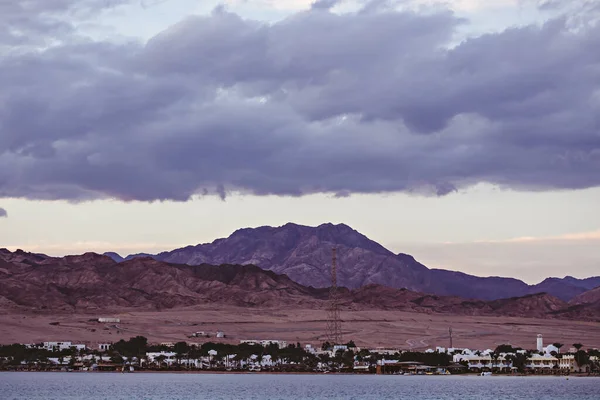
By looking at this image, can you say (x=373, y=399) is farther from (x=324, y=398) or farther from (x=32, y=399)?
(x=32, y=399)

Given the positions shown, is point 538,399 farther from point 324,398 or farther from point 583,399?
point 324,398

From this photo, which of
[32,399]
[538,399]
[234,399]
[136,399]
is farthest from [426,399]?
[32,399]

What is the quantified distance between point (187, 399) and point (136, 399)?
9.78 meters

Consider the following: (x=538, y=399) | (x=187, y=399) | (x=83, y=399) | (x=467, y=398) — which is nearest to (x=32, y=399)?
(x=83, y=399)

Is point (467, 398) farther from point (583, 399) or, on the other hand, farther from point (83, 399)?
point (83, 399)

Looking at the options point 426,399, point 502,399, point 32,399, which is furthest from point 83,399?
point 502,399

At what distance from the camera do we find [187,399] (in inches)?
7653

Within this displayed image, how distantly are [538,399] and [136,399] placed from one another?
75525 mm

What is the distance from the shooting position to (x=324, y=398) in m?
198

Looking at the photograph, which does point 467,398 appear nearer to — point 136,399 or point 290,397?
point 290,397

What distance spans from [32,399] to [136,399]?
61.6 feet

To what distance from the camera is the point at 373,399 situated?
197500 millimetres

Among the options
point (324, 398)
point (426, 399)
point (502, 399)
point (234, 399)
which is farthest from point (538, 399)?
point (234, 399)

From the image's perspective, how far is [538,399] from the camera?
7864 inches
